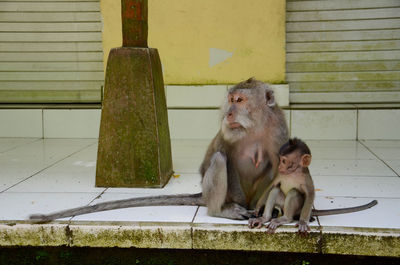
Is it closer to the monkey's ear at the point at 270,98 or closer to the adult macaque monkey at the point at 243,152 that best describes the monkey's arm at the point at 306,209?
the adult macaque monkey at the point at 243,152

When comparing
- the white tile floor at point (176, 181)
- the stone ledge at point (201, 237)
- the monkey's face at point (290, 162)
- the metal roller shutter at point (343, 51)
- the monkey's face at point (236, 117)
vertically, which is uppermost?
the metal roller shutter at point (343, 51)

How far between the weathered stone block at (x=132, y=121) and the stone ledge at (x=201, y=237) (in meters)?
0.97

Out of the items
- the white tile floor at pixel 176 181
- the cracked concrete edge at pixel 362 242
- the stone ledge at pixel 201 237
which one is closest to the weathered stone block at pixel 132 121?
the white tile floor at pixel 176 181

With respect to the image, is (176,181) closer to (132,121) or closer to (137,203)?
(132,121)

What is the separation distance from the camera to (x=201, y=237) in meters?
3.10

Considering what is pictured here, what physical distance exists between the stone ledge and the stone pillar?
0.97 meters

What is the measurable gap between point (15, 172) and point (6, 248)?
152cm

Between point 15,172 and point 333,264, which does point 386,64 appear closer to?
point 333,264

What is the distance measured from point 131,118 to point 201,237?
54.6 inches

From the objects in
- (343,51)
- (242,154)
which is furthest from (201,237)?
(343,51)

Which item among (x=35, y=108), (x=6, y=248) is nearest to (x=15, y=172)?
(x=6, y=248)

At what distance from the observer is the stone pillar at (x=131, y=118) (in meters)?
4.10

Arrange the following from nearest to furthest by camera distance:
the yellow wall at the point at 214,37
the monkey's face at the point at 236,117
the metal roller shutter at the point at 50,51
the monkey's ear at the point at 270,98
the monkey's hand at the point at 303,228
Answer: the monkey's hand at the point at 303,228 < the monkey's face at the point at 236,117 < the monkey's ear at the point at 270,98 < the yellow wall at the point at 214,37 < the metal roller shutter at the point at 50,51

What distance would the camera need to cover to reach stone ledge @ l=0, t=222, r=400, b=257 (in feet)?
9.82
